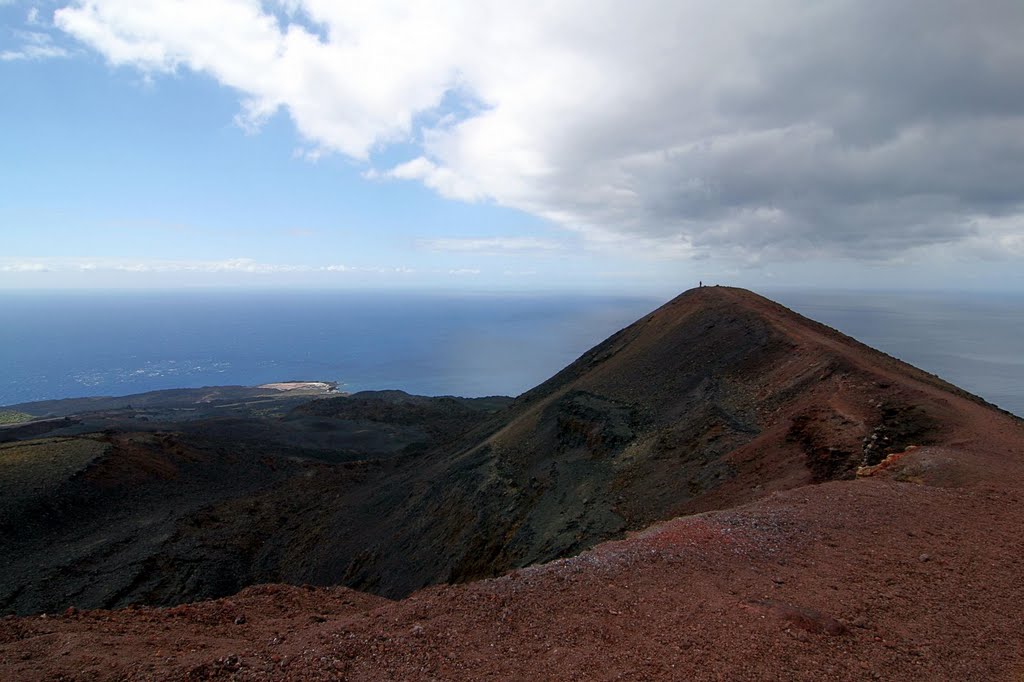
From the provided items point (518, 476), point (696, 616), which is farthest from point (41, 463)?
point (696, 616)

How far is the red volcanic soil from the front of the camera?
19.8ft

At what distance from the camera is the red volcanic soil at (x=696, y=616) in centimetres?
604

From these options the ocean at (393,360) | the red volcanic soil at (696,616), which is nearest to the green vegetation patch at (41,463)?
the red volcanic soil at (696,616)

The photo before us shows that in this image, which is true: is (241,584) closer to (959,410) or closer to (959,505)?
(959,505)

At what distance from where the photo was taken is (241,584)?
2120 centimetres

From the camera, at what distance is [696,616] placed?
22.4ft

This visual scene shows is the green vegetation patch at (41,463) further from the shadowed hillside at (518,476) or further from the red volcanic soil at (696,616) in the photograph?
the red volcanic soil at (696,616)

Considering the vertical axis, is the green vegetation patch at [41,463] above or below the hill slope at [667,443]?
below

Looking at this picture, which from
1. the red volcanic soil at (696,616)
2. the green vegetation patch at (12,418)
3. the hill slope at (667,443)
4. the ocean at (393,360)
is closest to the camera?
the red volcanic soil at (696,616)

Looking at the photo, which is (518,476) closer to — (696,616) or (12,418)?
(696,616)

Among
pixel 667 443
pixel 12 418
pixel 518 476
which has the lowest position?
pixel 12 418

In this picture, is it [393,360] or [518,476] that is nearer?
[518,476]

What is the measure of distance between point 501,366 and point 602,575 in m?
135

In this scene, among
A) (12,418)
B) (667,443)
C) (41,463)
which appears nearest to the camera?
(667,443)
